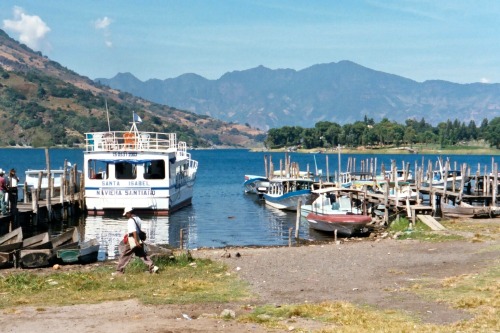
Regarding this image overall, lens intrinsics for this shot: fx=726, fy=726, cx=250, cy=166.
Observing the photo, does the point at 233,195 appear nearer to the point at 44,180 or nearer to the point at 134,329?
the point at 44,180

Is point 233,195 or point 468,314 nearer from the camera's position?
point 468,314

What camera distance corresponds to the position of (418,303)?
16984mm

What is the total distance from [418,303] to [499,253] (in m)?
8.91

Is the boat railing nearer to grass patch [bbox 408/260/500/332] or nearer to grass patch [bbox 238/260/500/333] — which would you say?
grass patch [bbox 408/260/500/332]

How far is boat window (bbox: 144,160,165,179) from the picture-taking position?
4875 cm

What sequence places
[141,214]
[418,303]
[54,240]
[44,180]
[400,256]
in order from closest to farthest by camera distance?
[418,303] < [400,256] < [54,240] < [141,214] < [44,180]

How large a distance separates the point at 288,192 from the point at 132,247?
36.8 meters

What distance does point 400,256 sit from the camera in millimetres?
25469

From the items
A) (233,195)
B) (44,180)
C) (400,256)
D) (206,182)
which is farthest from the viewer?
(206,182)

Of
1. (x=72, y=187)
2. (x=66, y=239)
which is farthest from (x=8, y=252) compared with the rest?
(x=72, y=187)

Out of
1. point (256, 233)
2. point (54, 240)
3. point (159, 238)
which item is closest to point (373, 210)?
point (256, 233)

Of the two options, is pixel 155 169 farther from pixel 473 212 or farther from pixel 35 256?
pixel 35 256

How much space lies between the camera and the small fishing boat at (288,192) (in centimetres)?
5366

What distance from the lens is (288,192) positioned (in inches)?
2264
